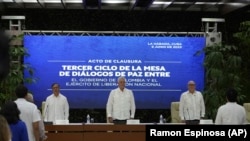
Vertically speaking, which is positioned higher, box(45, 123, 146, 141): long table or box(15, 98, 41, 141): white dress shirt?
box(15, 98, 41, 141): white dress shirt

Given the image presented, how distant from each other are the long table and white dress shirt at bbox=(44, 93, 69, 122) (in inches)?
39.5

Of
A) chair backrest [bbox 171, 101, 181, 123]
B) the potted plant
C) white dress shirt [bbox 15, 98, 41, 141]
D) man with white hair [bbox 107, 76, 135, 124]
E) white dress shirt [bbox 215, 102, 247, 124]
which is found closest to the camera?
white dress shirt [bbox 15, 98, 41, 141]

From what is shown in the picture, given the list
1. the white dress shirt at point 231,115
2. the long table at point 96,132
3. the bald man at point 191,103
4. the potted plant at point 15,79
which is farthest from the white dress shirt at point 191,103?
the potted plant at point 15,79

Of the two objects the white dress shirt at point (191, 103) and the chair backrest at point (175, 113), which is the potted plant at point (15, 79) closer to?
the chair backrest at point (175, 113)

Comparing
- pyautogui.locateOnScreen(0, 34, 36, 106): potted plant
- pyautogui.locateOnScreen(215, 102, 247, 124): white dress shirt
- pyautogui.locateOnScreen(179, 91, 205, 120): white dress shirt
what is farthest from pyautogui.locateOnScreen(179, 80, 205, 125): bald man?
pyautogui.locateOnScreen(0, 34, 36, 106): potted plant

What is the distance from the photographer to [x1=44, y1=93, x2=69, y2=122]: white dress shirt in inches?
269

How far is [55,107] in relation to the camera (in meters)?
6.83

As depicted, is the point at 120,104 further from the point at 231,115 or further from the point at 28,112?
the point at 28,112

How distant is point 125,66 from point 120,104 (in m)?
3.39

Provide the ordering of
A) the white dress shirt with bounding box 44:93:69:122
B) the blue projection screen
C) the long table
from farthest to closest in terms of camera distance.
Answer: the blue projection screen
the white dress shirt with bounding box 44:93:69:122
the long table

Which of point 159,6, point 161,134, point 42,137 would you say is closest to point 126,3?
point 159,6

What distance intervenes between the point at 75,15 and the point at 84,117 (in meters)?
2.71

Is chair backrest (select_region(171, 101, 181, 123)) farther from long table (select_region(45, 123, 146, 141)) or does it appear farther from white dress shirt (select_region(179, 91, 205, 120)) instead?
long table (select_region(45, 123, 146, 141))

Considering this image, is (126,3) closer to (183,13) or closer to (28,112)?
(183,13)
